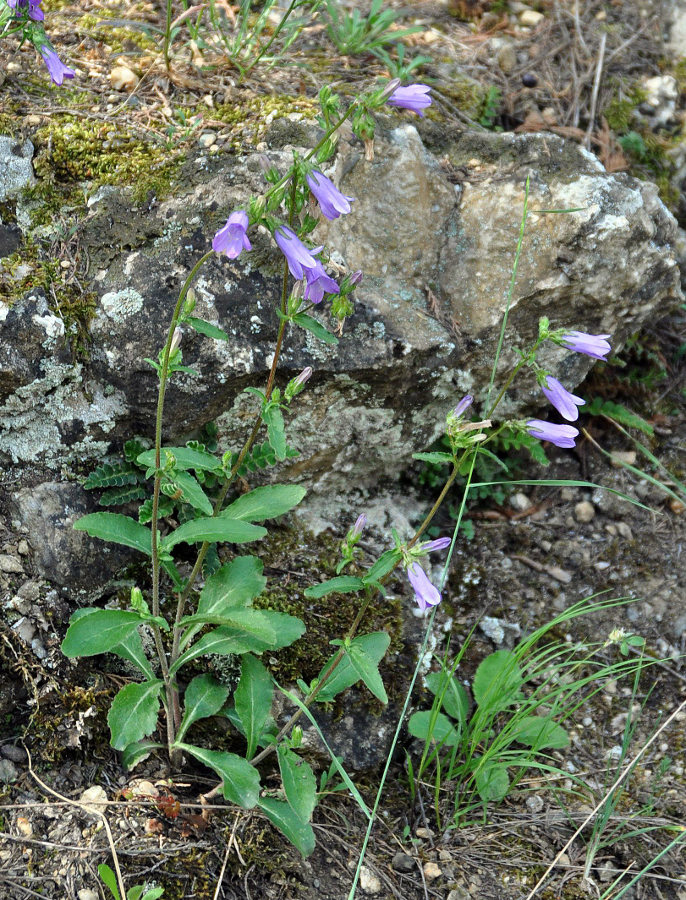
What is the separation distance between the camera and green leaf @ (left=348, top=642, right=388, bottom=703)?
2.16m

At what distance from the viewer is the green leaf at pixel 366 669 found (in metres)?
2.16

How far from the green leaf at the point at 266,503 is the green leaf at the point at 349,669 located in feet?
1.54

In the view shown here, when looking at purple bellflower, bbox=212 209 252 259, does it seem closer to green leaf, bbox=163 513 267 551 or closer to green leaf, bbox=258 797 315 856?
green leaf, bbox=163 513 267 551

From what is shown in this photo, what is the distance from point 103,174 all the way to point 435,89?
1.58 m

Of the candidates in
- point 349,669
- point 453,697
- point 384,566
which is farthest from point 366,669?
point 453,697

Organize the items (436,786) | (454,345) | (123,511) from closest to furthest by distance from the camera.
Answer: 1. (436,786)
2. (123,511)
3. (454,345)

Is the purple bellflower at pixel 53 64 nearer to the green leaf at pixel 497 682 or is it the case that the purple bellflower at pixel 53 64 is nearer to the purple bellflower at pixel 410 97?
the purple bellflower at pixel 410 97

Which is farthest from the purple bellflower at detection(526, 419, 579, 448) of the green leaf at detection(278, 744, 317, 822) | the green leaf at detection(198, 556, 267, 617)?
the green leaf at detection(278, 744, 317, 822)

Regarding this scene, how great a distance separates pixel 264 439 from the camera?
289 cm

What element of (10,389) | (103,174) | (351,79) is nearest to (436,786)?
(10,389)

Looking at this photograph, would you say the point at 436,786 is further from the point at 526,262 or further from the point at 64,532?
the point at 526,262

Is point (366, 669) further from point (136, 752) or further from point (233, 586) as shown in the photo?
point (136, 752)

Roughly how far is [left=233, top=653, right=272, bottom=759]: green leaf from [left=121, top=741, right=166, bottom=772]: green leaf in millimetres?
284

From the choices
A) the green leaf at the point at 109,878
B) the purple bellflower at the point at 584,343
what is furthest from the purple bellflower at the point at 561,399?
the green leaf at the point at 109,878
